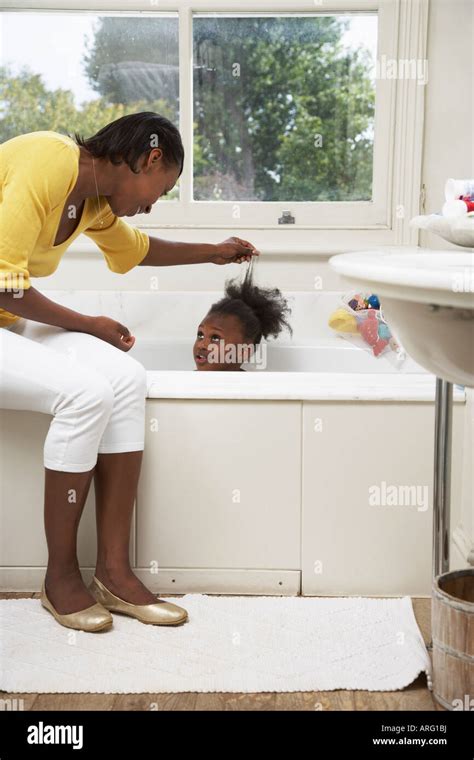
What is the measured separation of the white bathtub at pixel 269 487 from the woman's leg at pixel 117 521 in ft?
0.32

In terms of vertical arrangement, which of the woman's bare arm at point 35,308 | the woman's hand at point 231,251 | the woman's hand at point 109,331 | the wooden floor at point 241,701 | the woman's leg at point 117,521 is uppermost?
the woman's hand at point 231,251

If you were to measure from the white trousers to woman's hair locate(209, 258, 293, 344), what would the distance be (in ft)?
2.74

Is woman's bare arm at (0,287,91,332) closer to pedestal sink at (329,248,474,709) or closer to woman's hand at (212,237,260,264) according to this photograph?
woman's hand at (212,237,260,264)

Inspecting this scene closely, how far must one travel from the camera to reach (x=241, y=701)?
4.87 feet

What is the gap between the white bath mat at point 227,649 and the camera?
5.03 feet

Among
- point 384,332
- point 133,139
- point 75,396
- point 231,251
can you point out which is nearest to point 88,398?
point 75,396

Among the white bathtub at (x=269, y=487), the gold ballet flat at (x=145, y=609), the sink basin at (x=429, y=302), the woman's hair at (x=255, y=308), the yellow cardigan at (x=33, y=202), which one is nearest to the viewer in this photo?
the sink basin at (x=429, y=302)

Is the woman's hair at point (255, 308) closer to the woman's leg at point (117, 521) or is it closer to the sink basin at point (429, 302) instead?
the woman's leg at point (117, 521)

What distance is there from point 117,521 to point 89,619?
0.19m

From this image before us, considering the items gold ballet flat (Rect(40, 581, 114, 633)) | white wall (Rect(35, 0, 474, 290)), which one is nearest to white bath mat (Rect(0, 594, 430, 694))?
gold ballet flat (Rect(40, 581, 114, 633))

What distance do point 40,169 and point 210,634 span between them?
35.5 inches

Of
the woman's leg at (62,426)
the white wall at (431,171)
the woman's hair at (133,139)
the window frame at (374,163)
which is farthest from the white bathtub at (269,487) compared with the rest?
the window frame at (374,163)

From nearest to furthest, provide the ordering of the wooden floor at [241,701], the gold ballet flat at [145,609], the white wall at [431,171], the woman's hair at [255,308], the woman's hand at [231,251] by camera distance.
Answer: the wooden floor at [241,701], the gold ballet flat at [145,609], the woman's hand at [231,251], the woman's hair at [255,308], the white wall at [431,171]

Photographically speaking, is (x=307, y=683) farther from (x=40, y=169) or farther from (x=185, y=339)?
(x=185, y=339)
